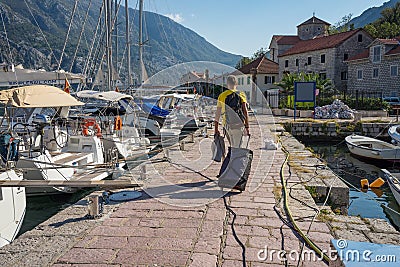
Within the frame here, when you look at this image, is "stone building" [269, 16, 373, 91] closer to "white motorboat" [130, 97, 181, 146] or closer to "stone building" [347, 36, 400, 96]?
"stone building" [347, 36, 400, 96]

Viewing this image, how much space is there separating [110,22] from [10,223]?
14.0 meters

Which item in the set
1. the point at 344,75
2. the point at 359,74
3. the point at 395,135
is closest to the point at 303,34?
the point at 344,75

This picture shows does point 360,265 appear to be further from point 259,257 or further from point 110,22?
point 110,22

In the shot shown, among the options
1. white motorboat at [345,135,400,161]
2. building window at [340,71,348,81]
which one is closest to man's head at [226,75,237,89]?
white motorboat at [345,135,400,161]

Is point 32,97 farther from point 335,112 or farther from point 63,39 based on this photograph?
point 63,39

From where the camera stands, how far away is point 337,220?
4129mm

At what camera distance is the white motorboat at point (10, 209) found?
5.23 meters

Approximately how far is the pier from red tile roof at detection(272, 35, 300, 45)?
4873 cm

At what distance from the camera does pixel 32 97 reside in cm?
675

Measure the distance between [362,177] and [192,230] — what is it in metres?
9.60

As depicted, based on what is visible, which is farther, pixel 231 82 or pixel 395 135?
pixel 395 135

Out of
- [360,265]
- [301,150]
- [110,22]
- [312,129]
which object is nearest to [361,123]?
[312,129]

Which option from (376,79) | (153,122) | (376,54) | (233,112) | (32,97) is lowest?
(153,122)

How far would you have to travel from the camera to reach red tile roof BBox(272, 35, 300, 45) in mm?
51353
